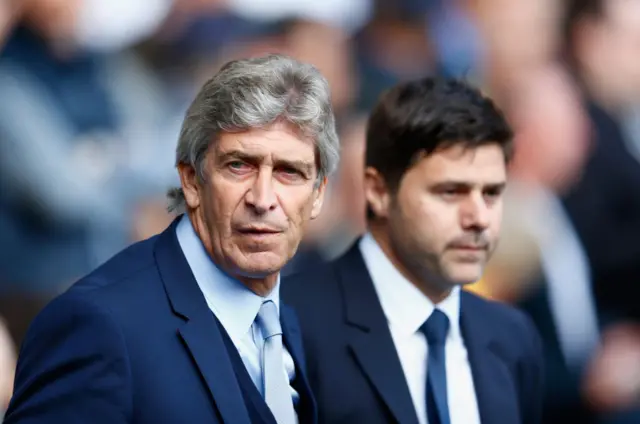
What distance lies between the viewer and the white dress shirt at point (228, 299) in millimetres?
2320

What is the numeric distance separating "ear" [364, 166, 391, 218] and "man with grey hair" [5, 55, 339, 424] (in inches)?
25.4

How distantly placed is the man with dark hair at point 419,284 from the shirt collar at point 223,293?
0.56 metres

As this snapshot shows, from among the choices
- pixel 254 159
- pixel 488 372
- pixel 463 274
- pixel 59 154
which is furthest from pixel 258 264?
pixel 59 154

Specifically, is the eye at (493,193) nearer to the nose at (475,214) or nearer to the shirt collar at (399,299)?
the nose at (475,214)

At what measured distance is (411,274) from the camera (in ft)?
9.93

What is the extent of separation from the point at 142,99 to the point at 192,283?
272cm

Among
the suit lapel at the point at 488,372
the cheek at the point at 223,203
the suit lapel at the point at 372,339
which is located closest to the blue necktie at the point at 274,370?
the cheek at the point at 223,203

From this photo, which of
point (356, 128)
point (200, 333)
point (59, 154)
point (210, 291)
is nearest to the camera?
point (200, 333)

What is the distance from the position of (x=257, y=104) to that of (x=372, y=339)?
0.96 metres

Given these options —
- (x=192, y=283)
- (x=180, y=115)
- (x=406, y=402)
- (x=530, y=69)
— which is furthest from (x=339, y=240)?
(x=192, y=283)

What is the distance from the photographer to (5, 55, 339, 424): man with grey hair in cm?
204

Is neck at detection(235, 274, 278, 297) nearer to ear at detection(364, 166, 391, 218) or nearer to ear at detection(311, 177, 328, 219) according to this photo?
ear at detection(311, 177, 328, 219)

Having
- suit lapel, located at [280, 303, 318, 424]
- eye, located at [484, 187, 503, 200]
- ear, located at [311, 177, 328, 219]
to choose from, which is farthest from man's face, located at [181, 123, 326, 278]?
eye, located at [484, 187, 503, 200]

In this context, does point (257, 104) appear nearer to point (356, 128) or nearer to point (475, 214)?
point (475, 214)
